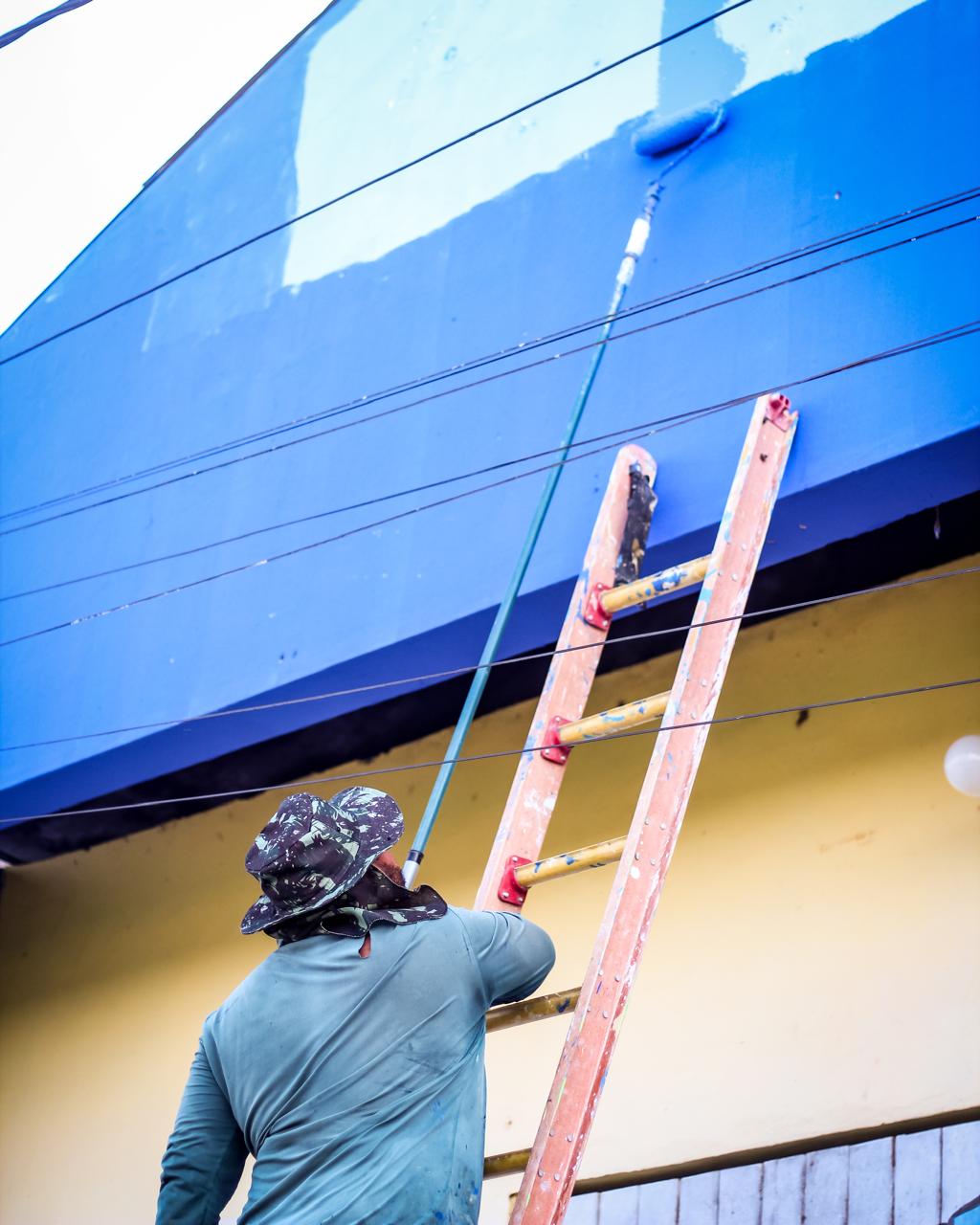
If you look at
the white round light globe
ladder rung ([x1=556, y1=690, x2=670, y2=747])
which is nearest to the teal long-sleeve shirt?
ladder rung ([x1=556, y1=690, x2=670, y2=747])

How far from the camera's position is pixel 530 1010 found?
9.98ft

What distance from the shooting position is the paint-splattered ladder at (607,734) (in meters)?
2.92

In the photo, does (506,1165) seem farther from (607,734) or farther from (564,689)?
(564,689)

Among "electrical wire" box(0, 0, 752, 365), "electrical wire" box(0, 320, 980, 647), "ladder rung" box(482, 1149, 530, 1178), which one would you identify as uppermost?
"electrical wire" box(0, 0, 752, 365)

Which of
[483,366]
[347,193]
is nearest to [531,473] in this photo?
[483,366]

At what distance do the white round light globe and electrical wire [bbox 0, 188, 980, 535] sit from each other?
1.33 m

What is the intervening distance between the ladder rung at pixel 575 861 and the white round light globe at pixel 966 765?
1.01 meters

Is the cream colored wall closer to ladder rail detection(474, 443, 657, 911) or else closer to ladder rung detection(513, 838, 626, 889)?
A: ladder rail detection(474, 443, 657, 911)

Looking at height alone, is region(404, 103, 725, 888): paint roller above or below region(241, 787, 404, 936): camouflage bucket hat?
above

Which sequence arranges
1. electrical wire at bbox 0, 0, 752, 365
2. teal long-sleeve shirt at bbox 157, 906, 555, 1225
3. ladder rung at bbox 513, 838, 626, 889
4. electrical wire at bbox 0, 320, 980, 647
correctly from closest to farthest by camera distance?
1. teal long-sleeve shirt at bbox 157, 906, 555, 1225
2. ladder rung at bbox 513, 838, 626, 889
3. electrical wire at bbox 0, 320, 980, 647
4. electrical wire at bbox 0, 0, 752, 365

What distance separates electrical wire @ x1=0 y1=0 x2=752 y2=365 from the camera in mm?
4812

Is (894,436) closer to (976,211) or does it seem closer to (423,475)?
(976,211)

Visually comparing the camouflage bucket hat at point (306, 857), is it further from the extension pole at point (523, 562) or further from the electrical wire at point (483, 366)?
the electrical wire at point (483, 366)

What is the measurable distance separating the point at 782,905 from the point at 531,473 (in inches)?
59.4
